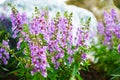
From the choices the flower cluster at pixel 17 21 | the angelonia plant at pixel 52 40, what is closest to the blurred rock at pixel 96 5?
the angelonia plant at pixel 52 40

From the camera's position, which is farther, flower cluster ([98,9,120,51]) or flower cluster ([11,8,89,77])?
flower cluster ([98,9,120,51])

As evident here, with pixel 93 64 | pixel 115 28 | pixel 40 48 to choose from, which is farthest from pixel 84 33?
pixel 93 64

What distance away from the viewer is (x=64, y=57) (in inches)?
228

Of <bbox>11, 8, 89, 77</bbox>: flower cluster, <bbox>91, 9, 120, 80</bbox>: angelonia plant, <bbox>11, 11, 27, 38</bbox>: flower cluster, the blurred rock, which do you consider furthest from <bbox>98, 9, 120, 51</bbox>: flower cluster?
the blurred rock

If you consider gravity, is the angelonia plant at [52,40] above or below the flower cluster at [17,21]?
below

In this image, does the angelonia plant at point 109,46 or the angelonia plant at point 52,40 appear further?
the angelonia plant at point 109,46

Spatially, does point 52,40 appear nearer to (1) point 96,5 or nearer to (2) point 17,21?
(2) point 17,21

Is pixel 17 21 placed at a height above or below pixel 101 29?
above

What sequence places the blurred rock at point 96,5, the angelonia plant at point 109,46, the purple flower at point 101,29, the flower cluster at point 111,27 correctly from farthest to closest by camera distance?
the blurred rock at point 96,5 < the purple flower at point 101,29 < the angelonia plant at point 109,46 < the flower cluster at point 111,27

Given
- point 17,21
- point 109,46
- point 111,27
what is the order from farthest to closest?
point 109,46, point 111,27, point 17,21

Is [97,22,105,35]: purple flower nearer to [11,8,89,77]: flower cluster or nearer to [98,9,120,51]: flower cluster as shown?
[98,9,120,51]: flower cluster

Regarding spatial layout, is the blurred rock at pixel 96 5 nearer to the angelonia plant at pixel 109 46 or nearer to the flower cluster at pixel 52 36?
the angelonia plant at pixel 109 46

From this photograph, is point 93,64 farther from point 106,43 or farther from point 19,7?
point 19,7

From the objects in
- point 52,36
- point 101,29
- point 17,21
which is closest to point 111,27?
point 101,29
